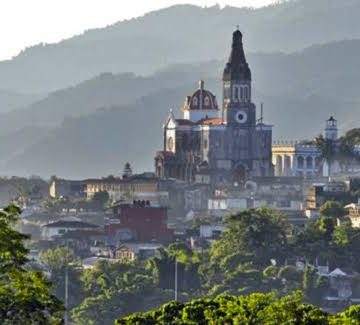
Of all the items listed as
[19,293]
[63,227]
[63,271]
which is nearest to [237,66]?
[63,227]

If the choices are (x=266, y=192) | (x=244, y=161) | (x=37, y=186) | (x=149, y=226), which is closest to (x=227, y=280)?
(x=149, y=226)

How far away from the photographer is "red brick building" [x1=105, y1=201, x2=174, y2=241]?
127750mm

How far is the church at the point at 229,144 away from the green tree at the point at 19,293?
105777 millimetres

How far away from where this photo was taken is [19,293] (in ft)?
161

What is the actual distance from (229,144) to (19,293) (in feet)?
360

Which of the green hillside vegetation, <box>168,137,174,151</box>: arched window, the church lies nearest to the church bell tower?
the church

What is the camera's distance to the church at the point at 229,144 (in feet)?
518

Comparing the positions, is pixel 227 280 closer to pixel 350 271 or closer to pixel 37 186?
pixel 350 271

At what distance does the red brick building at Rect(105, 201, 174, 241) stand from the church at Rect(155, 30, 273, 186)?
78.7 ft

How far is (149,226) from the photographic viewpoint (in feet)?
423

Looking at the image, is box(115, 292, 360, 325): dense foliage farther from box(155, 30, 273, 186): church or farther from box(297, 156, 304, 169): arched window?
box(297, 156, 304, 169): arched window

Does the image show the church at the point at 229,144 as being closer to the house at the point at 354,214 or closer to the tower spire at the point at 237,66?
the tower spire at the point at 237,66

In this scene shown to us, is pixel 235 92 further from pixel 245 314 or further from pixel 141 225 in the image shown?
pixel 245 314

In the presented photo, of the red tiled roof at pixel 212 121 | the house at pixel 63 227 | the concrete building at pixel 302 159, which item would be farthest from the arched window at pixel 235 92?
the house at pixel 63 227
